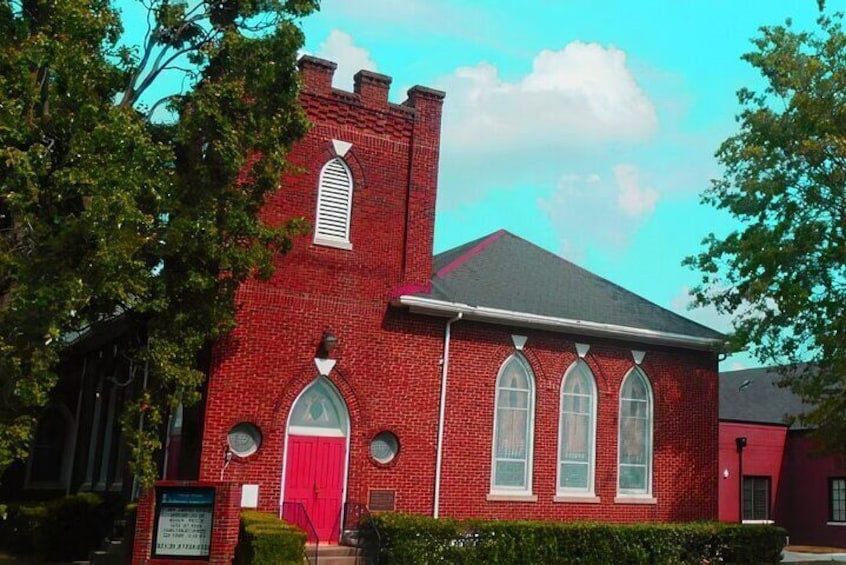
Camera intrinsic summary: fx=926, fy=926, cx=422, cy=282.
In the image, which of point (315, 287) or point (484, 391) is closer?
point (315, 287)

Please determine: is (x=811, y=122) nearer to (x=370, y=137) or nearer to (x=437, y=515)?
(x=370, y=137)

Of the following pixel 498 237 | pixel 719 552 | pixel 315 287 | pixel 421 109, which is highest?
pixel 421 109

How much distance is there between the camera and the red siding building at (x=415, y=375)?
17281 millimetres

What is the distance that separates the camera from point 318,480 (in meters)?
17.5

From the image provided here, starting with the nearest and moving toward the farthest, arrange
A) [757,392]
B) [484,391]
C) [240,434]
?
[240,434], [484,391], [757,392]

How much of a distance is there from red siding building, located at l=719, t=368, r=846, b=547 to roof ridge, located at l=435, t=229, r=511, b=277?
1434 centimetres

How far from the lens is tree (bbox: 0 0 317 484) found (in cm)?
1295

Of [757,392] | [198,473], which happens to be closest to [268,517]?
[198,473]

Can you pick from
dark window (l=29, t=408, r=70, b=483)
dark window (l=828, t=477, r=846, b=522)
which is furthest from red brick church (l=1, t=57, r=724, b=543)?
dark window (l=828, t=477, r=846, b=522)

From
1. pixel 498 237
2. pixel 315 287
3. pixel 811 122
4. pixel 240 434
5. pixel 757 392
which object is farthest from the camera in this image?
pixel 757 392

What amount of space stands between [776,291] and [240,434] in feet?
42.7

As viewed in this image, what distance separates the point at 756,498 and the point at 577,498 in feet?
55.9

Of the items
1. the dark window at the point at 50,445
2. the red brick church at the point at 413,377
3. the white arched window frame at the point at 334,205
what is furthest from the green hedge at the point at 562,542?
the dark window at the point at 50,445

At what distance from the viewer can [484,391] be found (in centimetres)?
1930
